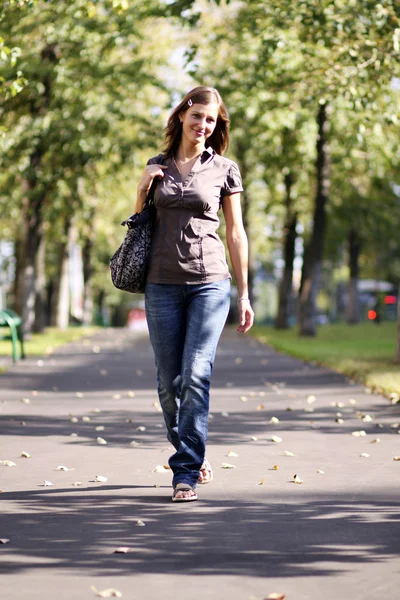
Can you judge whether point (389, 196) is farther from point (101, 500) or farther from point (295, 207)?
point (101, 500)

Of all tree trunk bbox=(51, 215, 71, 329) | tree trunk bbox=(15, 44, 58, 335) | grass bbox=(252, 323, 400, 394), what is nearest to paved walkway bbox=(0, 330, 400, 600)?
grass bbox=(252, 323, 400, 394)

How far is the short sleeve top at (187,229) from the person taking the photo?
641cm

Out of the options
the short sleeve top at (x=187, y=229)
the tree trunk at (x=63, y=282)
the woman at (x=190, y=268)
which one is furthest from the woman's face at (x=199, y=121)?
the tree trunk at (x=63, y=282)

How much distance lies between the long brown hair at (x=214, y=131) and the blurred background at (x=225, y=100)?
195 inches

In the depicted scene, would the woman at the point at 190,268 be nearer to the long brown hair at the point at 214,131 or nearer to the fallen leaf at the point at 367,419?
the long brown hair at the point at 214,131

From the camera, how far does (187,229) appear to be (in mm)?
6434

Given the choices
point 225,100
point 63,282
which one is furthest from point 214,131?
point 63,282

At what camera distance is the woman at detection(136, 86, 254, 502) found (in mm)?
6418

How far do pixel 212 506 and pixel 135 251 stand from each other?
1401 millimetres

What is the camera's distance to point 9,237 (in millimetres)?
47219

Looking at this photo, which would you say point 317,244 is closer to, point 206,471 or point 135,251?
point 206,471

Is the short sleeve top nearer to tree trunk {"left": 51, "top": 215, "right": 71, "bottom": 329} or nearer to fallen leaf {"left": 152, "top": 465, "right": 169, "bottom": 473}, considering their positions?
fallen leaf {"left": 152, "top": 465, "right": 169, "bottom": 473}

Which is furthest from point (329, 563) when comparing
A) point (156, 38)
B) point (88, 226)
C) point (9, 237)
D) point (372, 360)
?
point (9, 237)

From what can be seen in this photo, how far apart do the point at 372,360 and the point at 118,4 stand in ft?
27.5
